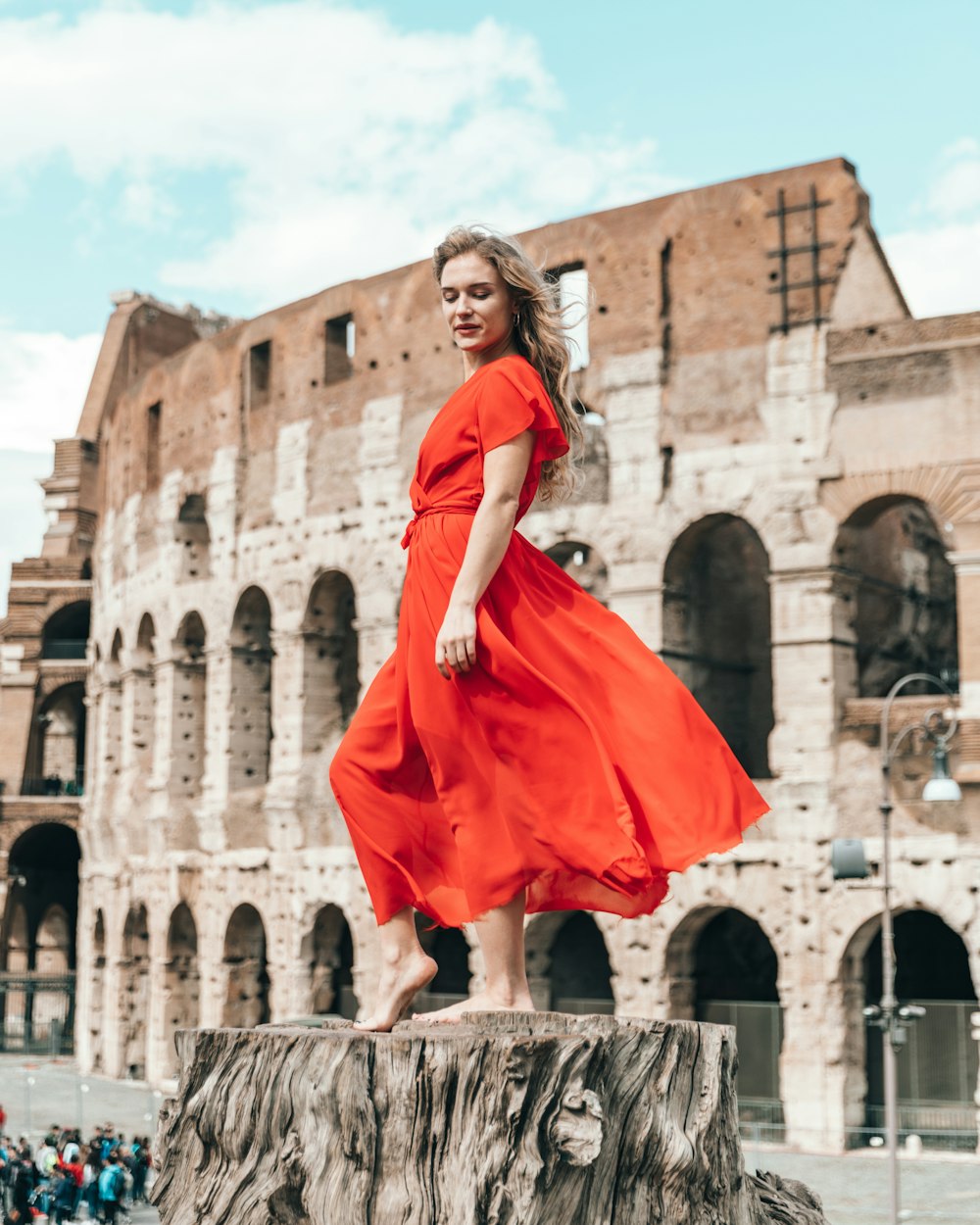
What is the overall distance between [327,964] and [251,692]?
4.15 meters

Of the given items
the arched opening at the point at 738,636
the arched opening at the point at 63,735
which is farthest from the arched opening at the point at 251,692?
the arched opening at the point at 63,735

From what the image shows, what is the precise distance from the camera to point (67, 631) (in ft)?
120

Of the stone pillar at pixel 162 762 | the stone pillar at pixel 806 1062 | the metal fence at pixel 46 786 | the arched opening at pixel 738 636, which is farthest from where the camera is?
the metal fence at pixel 46 786

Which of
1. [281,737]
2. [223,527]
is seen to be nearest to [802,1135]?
[281,737]

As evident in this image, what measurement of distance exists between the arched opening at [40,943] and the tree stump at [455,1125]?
2833 cm

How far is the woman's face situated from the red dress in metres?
0.13

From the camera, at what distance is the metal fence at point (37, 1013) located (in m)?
31.8

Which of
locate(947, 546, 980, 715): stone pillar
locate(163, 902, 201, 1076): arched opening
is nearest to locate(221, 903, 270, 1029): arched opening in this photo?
locate(163, 902, 201, 1076): arched opening

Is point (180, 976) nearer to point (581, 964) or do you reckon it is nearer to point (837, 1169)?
point (581, 964)

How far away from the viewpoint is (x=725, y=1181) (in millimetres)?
4312

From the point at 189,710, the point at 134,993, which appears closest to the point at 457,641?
the point at 189,710

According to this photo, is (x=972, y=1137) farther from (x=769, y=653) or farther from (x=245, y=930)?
(x=245, y=930)

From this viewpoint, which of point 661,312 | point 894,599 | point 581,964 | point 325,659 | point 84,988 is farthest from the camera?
point 84,988

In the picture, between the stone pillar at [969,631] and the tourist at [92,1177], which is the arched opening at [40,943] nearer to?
the tourist at [92,1177]
